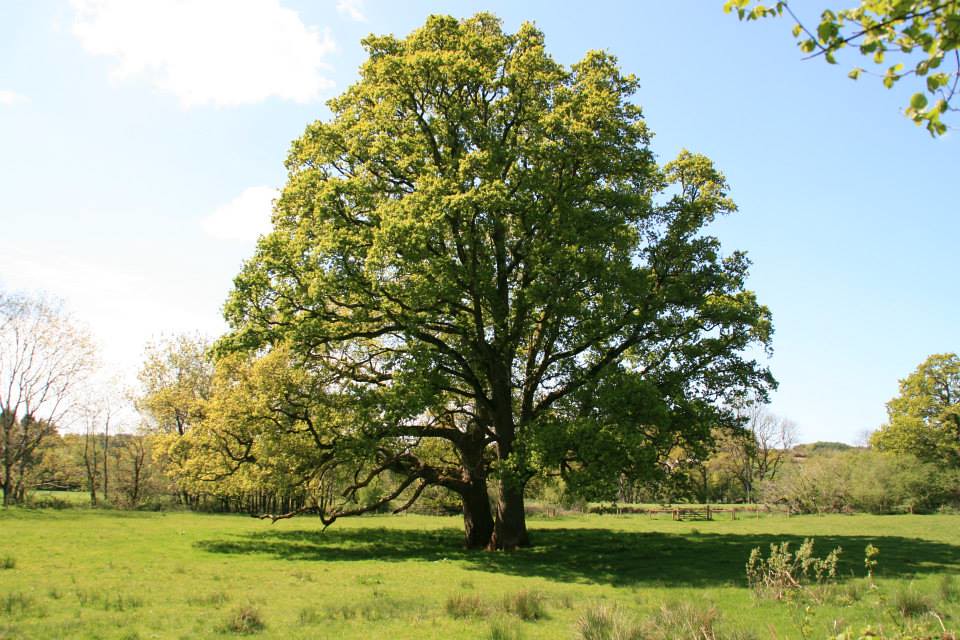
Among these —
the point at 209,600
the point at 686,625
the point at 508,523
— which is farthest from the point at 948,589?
the point at 209,600

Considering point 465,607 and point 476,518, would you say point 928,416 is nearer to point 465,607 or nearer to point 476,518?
point 476,518

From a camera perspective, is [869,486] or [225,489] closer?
[225,489]

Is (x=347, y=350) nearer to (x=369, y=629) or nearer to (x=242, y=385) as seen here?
(x=242, y=385)

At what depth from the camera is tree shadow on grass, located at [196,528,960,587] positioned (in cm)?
1781

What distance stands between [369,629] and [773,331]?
18.9 meters

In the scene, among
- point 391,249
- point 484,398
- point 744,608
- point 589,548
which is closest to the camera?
point 744,608

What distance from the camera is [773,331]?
2355 centimetres

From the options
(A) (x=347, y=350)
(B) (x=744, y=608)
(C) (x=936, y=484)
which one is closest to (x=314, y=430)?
(A) (x=347, y=350)

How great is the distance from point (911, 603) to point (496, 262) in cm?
1583

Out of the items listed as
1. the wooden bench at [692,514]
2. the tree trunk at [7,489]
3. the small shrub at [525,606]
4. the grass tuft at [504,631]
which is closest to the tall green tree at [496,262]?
the small shrub at [525,606]

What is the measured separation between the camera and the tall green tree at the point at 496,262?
20.1 m

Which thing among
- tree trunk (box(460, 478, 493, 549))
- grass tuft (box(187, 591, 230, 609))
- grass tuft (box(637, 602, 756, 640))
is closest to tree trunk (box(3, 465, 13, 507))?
tree trunk (box(460, 478, 493, 549))

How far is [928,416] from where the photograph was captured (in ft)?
177

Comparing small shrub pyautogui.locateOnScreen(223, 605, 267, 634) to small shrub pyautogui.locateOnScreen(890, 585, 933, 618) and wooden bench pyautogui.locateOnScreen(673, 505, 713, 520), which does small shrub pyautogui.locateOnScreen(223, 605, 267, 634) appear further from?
wooden bench pyautogui.locateOnScreen(673, 505, 713, 520)
